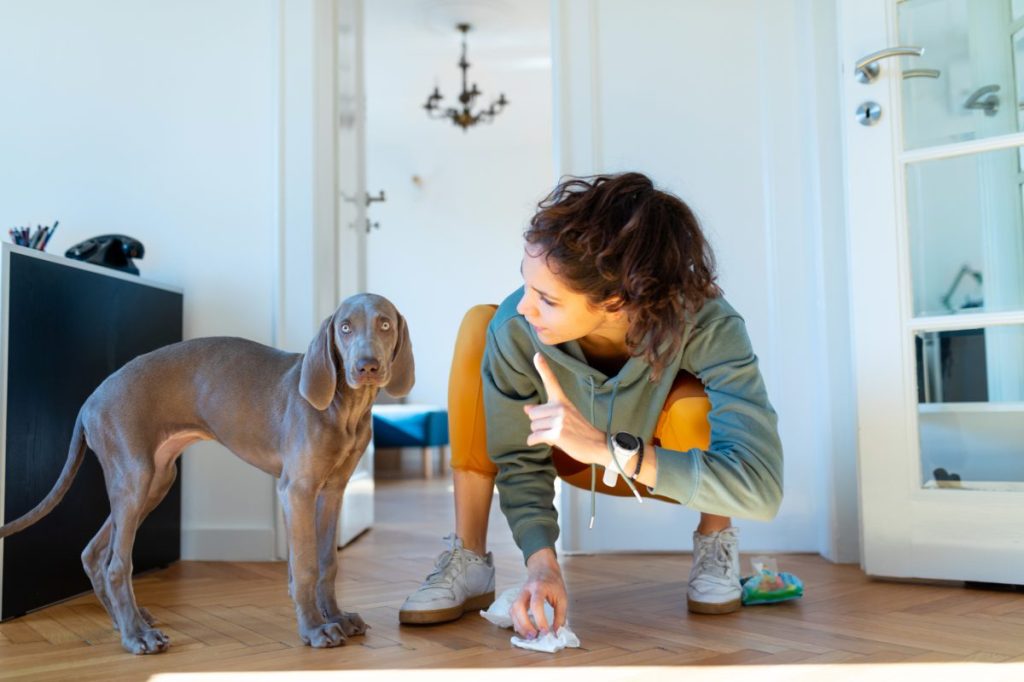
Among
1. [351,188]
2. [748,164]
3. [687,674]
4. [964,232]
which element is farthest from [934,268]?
[351,188]

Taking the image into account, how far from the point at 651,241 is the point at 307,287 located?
157 centimetres

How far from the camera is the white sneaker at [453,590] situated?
1.73 m

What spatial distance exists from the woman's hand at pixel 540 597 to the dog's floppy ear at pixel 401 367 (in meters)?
0.39

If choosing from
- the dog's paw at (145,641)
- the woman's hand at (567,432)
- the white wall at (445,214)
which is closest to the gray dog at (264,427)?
the dog's paw at (145,641)

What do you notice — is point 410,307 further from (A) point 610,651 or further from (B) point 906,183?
(A) point 610,651

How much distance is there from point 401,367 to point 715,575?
732 mm

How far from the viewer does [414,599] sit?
68.5 inches

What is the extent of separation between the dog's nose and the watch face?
1.71ft

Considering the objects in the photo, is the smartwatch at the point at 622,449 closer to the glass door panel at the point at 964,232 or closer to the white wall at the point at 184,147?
the glass door panel at the point at 964,232

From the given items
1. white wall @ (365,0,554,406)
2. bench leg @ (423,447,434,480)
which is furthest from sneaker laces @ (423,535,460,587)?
white wall @ (365,0,554,406)

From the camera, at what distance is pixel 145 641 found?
5.11 ft

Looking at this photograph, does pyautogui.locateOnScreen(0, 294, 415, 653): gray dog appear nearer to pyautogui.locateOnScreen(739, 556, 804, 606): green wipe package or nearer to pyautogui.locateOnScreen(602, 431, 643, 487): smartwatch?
pyautogui.locateOnScreen(602, 431, 643, 487): smartwatch

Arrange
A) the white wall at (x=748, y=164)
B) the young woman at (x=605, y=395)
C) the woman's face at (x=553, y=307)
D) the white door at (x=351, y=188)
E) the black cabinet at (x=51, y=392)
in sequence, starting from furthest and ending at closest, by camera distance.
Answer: the white door at (x=351, y=188), the white wall at (x=748, y=164), the black cabinet at (x=51, y=392), the woman's face at (x=553, y=307), the young woman at (x=605, y=395)

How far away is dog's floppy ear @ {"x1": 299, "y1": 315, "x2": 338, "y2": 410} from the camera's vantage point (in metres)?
1.62
